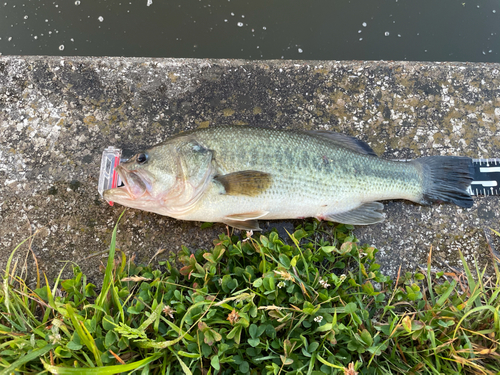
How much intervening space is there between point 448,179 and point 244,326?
226cm

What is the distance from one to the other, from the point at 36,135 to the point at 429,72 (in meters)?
4.07

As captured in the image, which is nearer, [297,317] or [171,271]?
[297,317]

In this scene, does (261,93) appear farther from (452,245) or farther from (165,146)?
(452,245)

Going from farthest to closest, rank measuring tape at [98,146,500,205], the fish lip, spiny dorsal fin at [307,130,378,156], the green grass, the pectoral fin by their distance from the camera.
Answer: measuring tape at [98,146,500,205]
spiny dorsal fin at [307,130,378,156]
the pectoral fin
the fish lip
the green grass

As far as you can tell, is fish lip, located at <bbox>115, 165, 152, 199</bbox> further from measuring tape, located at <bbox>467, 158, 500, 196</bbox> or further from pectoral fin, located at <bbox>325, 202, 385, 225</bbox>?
measuring tape, located at <bbox>467, 158, 500, 196</bbox>

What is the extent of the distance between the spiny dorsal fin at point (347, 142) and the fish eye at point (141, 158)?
1.49m

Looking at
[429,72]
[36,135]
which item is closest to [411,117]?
[429,72]

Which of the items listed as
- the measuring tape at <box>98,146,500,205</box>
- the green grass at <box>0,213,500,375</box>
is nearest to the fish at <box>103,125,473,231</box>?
the green grass at <box>0,213,500,375</box>

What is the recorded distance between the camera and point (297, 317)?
2.14m

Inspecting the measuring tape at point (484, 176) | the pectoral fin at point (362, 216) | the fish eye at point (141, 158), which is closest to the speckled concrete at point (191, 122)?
the measuring tape at point (484, 176)

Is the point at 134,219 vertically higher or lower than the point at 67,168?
lower

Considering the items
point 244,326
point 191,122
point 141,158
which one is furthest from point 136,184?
point 244,326

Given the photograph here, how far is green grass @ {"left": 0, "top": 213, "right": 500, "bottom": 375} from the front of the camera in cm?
197

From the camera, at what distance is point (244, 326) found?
195 centimetres
